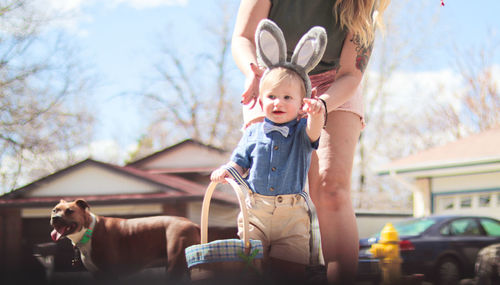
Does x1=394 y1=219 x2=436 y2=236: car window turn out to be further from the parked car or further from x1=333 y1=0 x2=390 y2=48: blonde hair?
x1=333 y1=0 x2=390 y2=48: blonde hair

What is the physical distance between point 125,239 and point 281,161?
1.39 m

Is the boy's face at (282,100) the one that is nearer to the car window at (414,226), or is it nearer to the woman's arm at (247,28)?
the woman's arm at (247,28)

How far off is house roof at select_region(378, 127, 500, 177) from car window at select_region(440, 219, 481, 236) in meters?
4.70

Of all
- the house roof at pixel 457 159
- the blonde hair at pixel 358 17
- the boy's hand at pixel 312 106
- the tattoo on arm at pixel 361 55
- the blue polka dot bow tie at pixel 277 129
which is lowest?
the blue polka dot bow tie at pixel 277 129

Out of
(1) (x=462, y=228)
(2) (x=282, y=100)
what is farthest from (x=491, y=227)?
(2) (x=282, y=100)

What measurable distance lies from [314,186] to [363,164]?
22729 millimetres

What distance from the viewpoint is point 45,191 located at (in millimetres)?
11672

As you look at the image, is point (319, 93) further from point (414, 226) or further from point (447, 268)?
point (414, 226)

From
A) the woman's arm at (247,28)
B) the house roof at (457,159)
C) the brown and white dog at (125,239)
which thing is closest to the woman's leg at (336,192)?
the woman's arm at (247,28)

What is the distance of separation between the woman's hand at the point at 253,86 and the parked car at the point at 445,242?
17.1 ft

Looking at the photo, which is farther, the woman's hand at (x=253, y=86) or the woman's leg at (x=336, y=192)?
the woman's leg at (x=336, y=192)

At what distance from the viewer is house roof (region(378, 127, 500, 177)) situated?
502 inches

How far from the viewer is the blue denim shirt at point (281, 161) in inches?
90.5

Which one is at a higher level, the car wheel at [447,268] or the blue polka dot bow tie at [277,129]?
the blue polka dot bow tie at [277,129]
